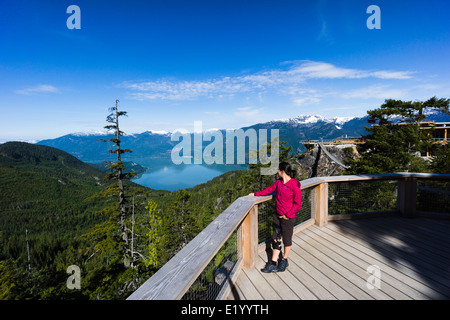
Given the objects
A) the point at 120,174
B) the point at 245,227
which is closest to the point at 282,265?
the point at 245,227

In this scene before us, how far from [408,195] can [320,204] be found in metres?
1.91

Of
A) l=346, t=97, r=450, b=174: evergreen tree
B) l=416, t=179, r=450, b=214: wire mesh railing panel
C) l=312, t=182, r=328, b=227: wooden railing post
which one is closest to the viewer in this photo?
l=312, t=182, r=328, b=227: wooden railing post

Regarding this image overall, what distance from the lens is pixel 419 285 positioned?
227 centimetres

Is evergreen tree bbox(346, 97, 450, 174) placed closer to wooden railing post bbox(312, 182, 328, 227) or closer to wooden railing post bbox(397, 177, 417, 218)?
wooden railing post bbox(397, 177, 417, 218)

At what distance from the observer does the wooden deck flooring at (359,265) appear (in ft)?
7.11

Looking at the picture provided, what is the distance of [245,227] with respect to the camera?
99.7 inches

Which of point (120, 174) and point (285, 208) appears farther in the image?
point (120, 174)

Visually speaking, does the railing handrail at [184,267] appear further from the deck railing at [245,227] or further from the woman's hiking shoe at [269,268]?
the woman's hiking shoe at [269,268]

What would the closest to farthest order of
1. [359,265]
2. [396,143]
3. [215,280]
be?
1. [215,280]
2. [359,265]
3. [396,143]

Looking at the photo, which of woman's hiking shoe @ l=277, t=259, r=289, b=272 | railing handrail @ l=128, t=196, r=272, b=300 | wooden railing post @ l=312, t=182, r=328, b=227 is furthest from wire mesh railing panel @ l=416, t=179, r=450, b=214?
railing handrail @ l=128, t=196, r=272, b=300

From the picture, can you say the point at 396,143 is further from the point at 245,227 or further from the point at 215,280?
the point at 215,280

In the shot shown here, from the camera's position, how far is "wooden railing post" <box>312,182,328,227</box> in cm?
379
